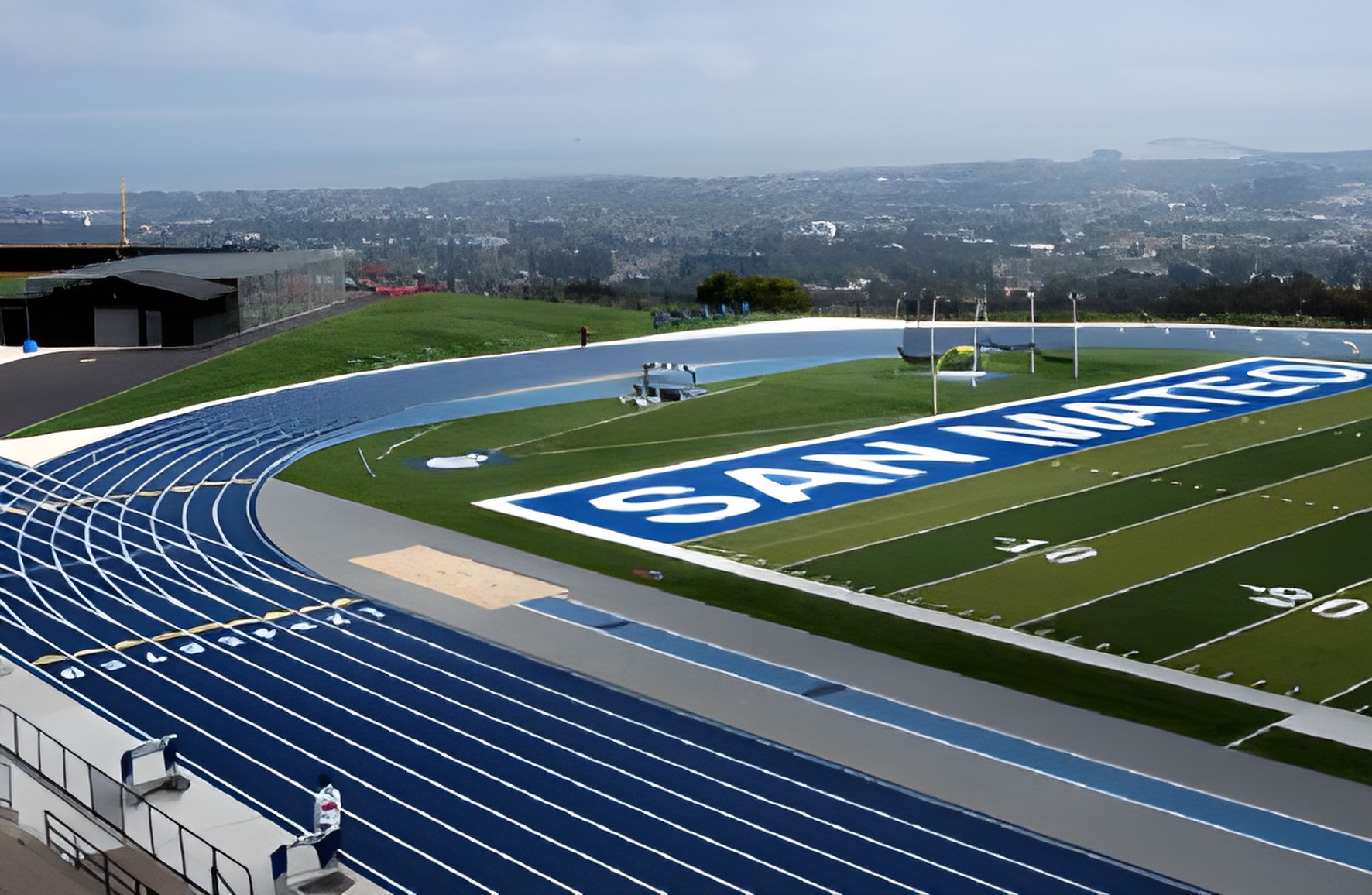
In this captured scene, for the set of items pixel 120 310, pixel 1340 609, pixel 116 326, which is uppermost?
pixel 120 310

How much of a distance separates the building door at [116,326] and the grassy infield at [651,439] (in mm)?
5408

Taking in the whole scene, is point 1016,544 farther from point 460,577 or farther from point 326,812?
point 326,812

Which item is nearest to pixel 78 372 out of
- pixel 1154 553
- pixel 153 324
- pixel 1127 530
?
pixel 153 324

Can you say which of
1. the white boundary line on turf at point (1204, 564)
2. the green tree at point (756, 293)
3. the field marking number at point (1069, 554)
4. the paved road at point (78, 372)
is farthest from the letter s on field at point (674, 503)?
the green tree at point (756, 293)

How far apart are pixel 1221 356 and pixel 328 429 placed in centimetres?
2847

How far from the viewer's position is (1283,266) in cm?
9544

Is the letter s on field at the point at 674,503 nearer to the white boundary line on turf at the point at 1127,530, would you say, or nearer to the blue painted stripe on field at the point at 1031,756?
the white boundary line on turf at the point at 1127,530

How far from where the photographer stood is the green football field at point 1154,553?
17.0 m

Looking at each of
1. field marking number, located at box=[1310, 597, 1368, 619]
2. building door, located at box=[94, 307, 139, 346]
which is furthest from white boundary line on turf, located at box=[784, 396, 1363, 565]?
building door, located at box=[94, 307, 139, 346]

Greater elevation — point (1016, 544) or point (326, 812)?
point (1016, 544)

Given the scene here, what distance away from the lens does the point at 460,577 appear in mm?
20547

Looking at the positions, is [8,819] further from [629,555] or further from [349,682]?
[629,555]

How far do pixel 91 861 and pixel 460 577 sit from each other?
→ 9.47 metres

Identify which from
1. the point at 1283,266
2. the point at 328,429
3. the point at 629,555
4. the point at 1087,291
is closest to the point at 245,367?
the point at 328,429
